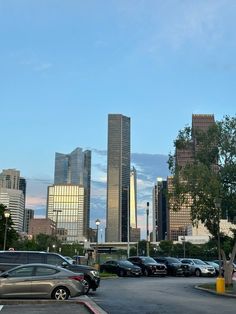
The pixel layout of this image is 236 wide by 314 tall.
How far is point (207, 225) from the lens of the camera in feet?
98.3

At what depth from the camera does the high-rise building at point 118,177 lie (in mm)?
151375

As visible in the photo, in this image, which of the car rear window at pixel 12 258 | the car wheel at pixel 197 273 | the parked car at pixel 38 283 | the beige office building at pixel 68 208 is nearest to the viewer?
the parked car at pixel 38 283

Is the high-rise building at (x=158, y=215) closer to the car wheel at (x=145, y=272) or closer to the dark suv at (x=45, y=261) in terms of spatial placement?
the car wheel at (x=145, y=272)

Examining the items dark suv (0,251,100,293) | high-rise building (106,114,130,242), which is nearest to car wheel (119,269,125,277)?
dark suv (0,251,100,293)

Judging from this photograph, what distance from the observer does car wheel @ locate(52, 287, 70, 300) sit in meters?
18.3

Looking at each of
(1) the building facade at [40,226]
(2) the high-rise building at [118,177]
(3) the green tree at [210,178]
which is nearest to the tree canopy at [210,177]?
(3) the green tree at [210,178]

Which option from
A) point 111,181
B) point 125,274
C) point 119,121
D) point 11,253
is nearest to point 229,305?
point 11,253

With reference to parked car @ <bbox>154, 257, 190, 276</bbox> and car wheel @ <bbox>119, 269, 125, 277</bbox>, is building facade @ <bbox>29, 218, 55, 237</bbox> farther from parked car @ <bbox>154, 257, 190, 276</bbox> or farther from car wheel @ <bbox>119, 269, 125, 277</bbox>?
car wheel @ <bbox>119, 269, 125, 277</bbox>

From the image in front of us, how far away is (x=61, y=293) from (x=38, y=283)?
37.3 inches

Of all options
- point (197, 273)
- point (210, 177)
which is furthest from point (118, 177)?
point (210, 177)

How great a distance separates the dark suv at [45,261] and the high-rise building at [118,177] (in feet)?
392

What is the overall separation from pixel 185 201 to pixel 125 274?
1426cm

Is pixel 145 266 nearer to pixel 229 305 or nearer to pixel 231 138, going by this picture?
pixel 231 138

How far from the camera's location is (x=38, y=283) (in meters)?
18.1
